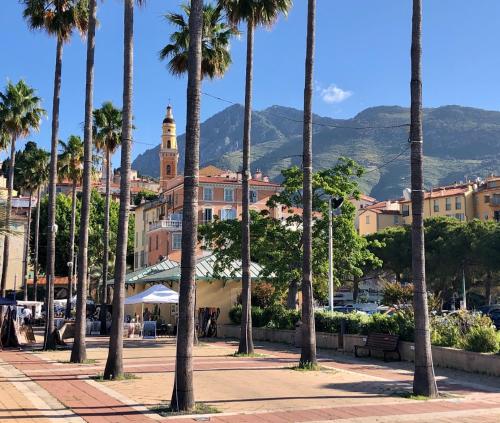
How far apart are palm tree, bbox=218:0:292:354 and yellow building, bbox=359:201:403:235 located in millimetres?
84195

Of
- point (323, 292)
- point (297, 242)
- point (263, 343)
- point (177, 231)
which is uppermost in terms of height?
point (177, 231)

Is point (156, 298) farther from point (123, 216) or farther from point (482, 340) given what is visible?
point (482, 340)

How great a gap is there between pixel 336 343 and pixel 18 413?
15.0 meters

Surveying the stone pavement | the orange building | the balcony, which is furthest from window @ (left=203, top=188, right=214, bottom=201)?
the stone pavement

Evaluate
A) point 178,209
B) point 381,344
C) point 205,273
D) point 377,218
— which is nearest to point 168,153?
point 377,218

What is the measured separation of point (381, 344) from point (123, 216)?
982 cm

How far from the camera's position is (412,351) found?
19.8 metres

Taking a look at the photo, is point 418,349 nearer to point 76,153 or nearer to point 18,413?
point 18,413

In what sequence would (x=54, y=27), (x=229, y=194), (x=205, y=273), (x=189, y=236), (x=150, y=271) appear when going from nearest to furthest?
(x=189, y=236)
(x=54, y=27)
(x=205, y=273)
(x=150, y=271)
(x=229, y=194)

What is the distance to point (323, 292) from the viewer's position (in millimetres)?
35438

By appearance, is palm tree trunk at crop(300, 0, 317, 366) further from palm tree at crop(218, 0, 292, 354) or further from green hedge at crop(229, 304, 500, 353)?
green hedge at crop(229, 304, 500, 353)

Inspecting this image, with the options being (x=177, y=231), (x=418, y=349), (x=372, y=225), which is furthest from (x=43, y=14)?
(x=372, y=225)

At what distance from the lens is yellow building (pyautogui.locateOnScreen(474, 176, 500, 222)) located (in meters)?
96.1

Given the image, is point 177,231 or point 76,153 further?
point 177,231
